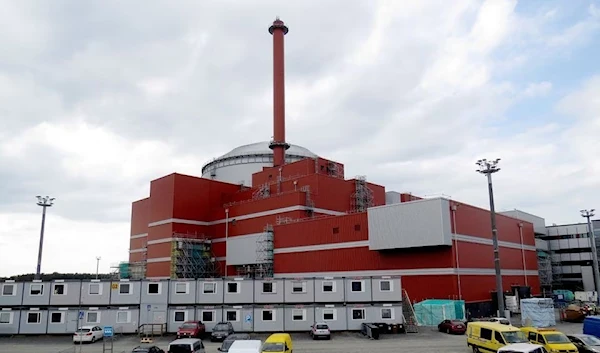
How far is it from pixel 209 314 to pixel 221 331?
442 centimetres

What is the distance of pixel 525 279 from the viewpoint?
6675 cm

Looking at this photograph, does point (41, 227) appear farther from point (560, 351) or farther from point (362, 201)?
point (560, 351)

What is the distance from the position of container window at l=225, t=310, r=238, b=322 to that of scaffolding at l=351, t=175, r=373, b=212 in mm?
34879

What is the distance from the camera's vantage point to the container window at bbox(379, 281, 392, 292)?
4219 centimetres

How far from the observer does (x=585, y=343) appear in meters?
27.8

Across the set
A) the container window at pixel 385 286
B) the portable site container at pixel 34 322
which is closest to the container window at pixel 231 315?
the container window at pixel 385 286

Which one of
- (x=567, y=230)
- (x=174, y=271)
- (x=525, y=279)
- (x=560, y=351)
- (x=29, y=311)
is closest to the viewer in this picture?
(x=560, y=351)

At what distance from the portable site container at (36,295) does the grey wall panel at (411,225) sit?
32119 mm

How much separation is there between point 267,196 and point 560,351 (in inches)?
2037

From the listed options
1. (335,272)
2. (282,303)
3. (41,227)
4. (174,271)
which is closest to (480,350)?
(282,303)

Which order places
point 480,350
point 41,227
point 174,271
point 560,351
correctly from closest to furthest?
point 560,351 → point 480,350 → point 41,227 → point 174,271

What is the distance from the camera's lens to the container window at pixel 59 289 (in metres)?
41.4

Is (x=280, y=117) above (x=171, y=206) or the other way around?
above

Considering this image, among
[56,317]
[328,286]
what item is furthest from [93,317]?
[328,286]
